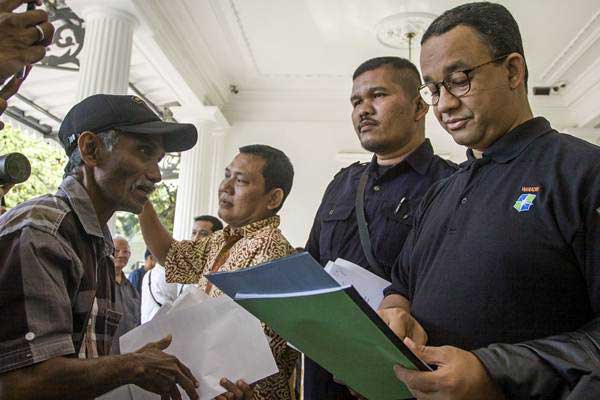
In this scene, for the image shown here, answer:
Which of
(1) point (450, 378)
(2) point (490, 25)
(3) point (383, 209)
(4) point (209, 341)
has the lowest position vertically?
(4) point (209, 341)

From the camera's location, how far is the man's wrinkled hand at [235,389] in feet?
4.00

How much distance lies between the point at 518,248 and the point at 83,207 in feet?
3.16

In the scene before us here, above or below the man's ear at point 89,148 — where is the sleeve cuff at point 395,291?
below

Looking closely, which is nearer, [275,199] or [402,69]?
[402,69]

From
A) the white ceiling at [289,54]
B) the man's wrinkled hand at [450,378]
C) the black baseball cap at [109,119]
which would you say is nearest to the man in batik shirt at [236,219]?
the black baseball cap at [109,119]

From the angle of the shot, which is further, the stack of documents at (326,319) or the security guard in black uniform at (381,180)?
the security guard in black uniform at (381,180)

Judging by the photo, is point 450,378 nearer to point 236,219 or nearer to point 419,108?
point 419,108

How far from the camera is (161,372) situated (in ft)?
3.59

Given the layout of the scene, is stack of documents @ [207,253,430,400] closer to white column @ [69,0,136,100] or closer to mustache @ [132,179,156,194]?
mustache @ [132,179,156,194]

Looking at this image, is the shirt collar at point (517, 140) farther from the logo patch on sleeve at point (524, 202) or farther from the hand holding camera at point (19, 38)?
the hand holding camera at point (19, 38)

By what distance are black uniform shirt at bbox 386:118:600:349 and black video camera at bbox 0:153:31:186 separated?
830mm

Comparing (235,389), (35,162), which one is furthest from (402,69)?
(35,162)

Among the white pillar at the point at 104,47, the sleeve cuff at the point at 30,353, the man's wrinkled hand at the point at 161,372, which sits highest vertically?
the white pillar at the point at 104,47

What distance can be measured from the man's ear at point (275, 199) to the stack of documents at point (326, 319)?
1.12 m
